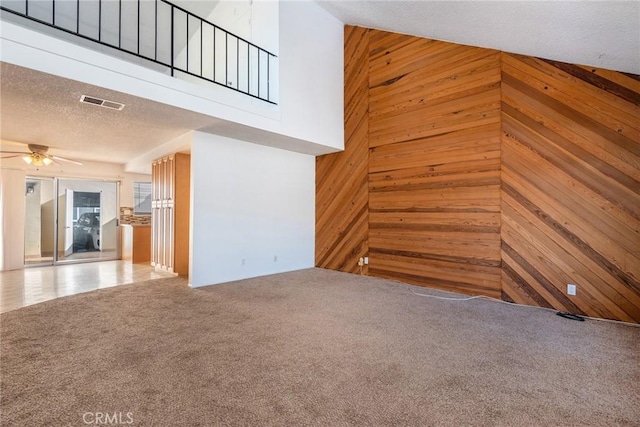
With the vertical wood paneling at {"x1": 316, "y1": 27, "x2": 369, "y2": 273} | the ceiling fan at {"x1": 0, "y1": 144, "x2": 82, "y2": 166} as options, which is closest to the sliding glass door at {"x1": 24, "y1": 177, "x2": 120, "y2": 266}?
the ceiling fan at {"x1": 0, "y1": 144, "x2": 82, "y2": 166}

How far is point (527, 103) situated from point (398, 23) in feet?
7.60

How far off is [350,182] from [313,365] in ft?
13.0

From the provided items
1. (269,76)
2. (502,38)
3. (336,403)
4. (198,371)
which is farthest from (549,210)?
(269,76)

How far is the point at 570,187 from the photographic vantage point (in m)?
3.34

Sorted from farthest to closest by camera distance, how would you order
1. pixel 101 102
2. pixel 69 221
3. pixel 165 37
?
pixel 69 221, pixel 165 37, pixel 101 102

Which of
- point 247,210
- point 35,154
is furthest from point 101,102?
point 35,154

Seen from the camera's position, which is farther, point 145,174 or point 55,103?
point 145,174

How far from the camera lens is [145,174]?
788 cm

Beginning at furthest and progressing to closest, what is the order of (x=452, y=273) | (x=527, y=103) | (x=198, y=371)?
(x=452, y=273) < (x=527, y=103) < (x=198, y=371)

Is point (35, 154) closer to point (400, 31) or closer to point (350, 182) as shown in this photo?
point (350, 182)

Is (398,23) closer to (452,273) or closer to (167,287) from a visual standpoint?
(452,273)

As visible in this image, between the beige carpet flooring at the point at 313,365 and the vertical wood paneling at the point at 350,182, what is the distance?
2.16 m

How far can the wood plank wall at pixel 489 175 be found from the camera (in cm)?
313

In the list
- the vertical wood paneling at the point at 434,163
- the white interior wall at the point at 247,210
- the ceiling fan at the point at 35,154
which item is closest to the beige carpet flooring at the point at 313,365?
the vertical wood paneling at the point at 434,163
